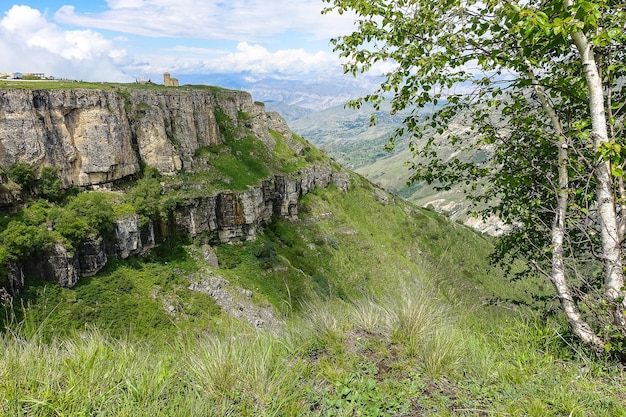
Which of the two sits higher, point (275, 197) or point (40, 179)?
point (40, 179)

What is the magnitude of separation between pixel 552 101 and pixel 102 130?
42.9 m

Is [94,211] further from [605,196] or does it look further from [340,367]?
[605,196]

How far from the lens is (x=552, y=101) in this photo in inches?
234

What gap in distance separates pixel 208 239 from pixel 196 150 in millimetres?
13427

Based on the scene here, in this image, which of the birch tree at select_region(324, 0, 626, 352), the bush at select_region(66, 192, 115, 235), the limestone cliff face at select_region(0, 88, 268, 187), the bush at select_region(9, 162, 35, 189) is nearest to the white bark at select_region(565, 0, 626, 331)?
the birch tree at select_region(324, 0, 626, 352)

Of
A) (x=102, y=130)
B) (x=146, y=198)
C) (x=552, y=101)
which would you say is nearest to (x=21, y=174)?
(x=102, y=130)

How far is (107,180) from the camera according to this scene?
4019 cm

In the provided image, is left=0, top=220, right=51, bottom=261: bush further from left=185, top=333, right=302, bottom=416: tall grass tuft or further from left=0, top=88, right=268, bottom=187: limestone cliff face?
left=185, top=333, right=302, bottom=416: tall grass tuft

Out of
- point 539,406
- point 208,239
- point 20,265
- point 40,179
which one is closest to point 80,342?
point 539,406

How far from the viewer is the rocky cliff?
32406mm

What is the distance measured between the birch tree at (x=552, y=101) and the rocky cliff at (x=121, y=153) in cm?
3350

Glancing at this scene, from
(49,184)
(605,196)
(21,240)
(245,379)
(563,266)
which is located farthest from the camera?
(49,184)

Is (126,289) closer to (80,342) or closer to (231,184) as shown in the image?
(231,184)

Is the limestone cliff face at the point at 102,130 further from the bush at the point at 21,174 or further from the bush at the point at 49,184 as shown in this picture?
the bush at the point at 49,184
